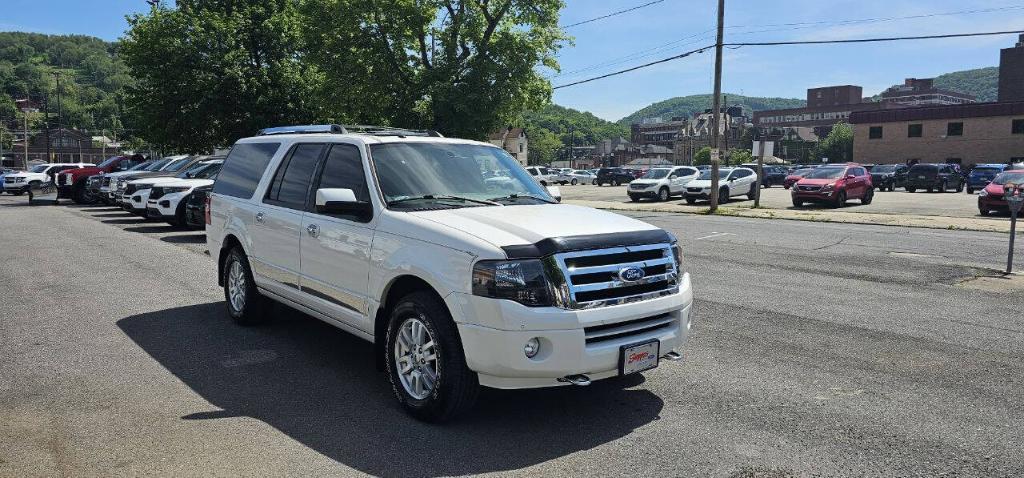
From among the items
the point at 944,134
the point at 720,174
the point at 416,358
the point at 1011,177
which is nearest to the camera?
the point at 416,358

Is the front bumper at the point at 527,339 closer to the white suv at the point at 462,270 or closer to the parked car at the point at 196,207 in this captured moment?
the white suv at the point at 462,270

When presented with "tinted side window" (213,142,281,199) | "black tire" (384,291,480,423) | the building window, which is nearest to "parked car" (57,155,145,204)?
"tinted side window" (213,142,281,199)

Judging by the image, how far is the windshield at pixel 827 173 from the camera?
28164 mm

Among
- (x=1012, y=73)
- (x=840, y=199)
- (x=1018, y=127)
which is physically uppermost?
(x=1012, y=73)

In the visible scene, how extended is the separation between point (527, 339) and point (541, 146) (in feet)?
562

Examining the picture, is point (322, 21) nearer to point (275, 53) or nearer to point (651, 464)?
point (275, 53)

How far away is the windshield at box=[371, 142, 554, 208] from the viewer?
5.34 m

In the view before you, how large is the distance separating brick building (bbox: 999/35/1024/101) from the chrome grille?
375 ft

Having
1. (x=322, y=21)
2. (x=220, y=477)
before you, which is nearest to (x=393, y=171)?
(x=220, y=477)

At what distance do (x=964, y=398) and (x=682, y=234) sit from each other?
480 inches

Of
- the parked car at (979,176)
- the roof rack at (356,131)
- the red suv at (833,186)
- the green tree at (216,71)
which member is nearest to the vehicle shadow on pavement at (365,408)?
the roof rack at (356,131)

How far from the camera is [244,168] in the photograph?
24.1 ft

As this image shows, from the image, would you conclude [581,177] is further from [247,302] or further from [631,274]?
[631,274]

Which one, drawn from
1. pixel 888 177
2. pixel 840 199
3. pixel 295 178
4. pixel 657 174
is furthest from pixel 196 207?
pixel 888 177
